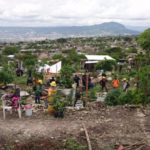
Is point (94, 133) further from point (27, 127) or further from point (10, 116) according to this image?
point (10, 116)

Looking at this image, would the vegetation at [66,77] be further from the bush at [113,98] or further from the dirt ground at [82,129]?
the dirt ground at [82,129]

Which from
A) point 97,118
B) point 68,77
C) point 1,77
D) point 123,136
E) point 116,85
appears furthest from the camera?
point 68,77

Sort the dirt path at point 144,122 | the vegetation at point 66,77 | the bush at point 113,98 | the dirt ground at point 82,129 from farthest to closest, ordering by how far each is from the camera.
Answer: the vegetation at point 66,77 → the bush at point 113,98 → the dirt path at point 144,122 → the dirt ground at point 82,129

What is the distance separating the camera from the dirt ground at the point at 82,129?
1039cm

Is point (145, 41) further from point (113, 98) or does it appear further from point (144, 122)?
point (144, 122)

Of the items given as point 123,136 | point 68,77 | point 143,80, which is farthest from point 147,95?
point 68,77

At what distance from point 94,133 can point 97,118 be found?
1.54m

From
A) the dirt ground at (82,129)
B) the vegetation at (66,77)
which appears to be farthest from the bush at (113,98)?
the vegetation at (66,77)

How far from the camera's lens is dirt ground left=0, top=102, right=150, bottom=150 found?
34.1 ft

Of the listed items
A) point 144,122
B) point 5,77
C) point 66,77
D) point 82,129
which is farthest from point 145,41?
point 82,129

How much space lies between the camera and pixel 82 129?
11547 mm

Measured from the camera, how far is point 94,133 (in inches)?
445

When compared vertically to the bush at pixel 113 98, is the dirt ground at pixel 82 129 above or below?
below

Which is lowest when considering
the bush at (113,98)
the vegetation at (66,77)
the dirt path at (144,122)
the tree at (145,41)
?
the vegetation at (66,77)
